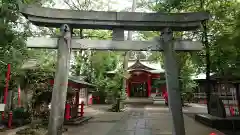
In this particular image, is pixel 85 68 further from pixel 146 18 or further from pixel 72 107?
pixel 146 18

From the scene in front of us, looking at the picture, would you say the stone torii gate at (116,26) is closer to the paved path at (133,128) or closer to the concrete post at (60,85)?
the concrete post at (60,85)

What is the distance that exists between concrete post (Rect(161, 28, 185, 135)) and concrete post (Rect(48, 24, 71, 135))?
3099mm

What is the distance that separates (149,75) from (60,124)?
2726 centimetres

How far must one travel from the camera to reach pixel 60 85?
22.1ft

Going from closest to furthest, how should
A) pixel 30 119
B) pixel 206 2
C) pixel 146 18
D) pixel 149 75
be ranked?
pixel 146 18
pixel 30 119
pixel 206 2
pixel 149 75

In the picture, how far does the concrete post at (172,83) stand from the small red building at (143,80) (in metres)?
23.4

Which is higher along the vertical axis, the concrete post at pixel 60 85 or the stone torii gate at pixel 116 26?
the stone torii gate at pixel 116 26

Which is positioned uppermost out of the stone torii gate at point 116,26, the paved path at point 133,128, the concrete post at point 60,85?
the stone torii gate at point 116,26

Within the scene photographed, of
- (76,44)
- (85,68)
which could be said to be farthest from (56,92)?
(85,68)

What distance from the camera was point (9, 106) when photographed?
13867mm

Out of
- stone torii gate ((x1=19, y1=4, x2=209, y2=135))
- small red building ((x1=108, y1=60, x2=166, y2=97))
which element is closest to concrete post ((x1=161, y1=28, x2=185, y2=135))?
stone torii gate ((x1=19, y1=4, x2=209, y2=135))

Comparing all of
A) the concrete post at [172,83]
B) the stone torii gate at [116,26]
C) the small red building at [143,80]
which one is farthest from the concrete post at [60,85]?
the small red building at [143,80]

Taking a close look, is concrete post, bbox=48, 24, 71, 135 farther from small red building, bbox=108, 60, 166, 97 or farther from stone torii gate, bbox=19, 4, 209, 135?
small red building, bbox=108, 60, 166, 97

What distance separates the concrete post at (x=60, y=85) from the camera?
6.55 meters
